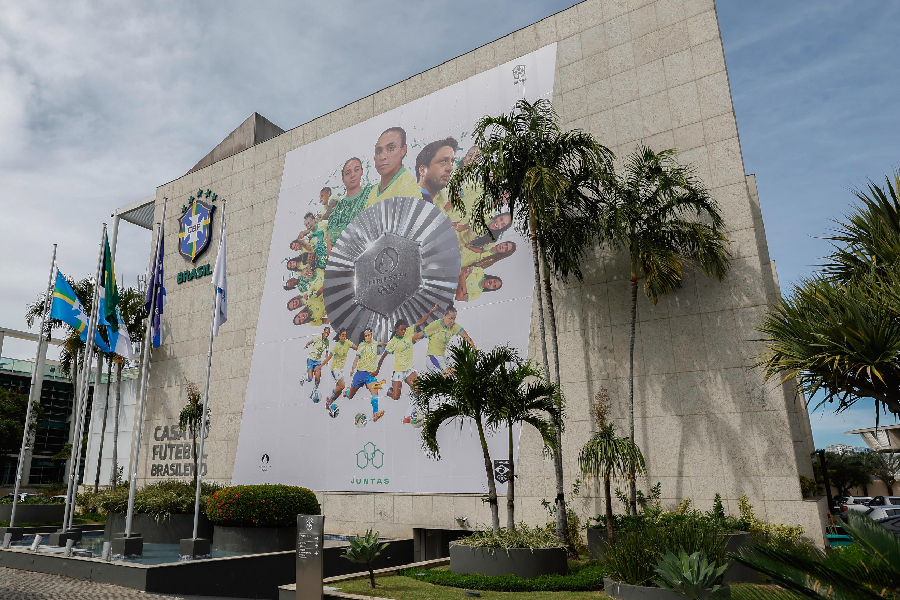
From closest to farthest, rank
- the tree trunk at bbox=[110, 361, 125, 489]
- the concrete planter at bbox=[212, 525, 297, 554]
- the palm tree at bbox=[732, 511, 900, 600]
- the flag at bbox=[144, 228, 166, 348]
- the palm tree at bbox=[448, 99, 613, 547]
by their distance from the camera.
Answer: the palm tree at bbox=[732, 511, 900, 600] → the palm tree at bbox=[448, 99, 613, 547] → the concrete planter at bbox=[212, 525, 297, 554] → the flag at bbox=[144, 228, 166, 348] → the tree trunk at bbox=[110, 361, 125, 489]

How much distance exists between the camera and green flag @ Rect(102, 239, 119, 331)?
722 inches

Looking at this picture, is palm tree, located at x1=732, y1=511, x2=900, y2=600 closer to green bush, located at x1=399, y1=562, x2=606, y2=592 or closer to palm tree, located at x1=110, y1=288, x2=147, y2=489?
green bush, located at x1=399, y1=562, x2=606, y2=592

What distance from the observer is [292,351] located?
24.2m

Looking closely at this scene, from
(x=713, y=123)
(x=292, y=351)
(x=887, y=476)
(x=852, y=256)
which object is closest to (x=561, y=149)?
(x=713, y=123)

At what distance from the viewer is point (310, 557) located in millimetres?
10508

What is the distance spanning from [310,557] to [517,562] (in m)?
4.01

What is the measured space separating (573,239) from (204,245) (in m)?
20.0

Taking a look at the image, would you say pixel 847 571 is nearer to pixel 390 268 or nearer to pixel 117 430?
pixel 390 268

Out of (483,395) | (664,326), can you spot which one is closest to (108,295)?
(483,395)

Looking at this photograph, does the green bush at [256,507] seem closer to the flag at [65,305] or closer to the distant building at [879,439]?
the flag at [65,305]

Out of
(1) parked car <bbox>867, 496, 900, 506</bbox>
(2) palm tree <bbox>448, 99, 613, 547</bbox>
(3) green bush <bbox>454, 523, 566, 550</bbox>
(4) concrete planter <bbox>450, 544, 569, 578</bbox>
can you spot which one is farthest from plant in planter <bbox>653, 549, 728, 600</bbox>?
(1) parked car <bbox>867, 496, 900, 506</bbox>

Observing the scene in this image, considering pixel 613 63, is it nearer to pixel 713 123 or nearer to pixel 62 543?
pixel 713 123

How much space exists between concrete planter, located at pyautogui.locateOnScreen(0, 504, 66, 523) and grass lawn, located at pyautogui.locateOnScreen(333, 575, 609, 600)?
59.3 feet

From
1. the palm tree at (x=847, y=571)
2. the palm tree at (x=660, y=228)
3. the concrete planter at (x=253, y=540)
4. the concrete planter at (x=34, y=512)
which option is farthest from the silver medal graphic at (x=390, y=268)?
the palm tree at (x=847, y=571)
